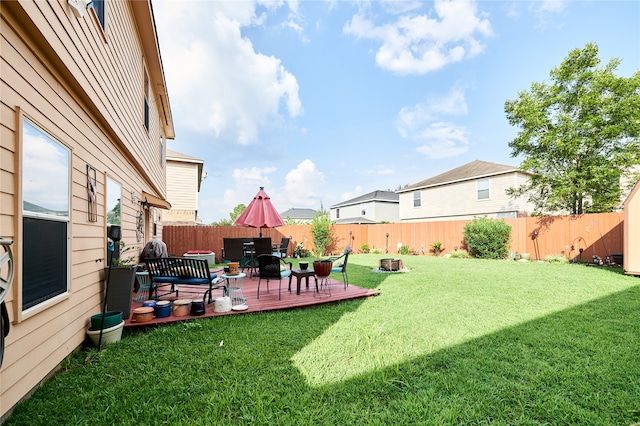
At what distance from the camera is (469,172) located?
18844 millimetres

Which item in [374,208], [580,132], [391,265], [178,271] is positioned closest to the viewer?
[178,271]

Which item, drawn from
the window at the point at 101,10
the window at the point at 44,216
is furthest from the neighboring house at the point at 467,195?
the window at the point at 44,216

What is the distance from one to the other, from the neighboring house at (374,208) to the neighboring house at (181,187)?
47.3 feet

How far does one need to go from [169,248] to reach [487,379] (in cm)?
1324

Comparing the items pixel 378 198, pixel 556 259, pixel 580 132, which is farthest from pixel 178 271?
pixel 378 198

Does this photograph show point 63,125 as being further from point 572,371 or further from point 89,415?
point 572,371

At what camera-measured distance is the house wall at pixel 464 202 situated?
53.6 ft

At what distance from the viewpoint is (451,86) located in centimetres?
1529

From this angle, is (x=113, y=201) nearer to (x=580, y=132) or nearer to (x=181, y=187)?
(x=181, y=187)

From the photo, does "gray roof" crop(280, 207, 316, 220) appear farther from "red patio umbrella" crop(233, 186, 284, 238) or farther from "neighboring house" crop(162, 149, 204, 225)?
"red patio umbrella" crop(233, 186, 284, 238)

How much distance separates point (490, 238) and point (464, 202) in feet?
21.1

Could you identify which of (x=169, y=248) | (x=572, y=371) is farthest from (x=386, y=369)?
(x=169, y=248)

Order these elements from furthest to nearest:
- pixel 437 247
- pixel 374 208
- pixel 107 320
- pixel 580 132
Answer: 1. pixel 374 208
2. pixel 437 247
3. pixel 580 132
4. pixel 107 320

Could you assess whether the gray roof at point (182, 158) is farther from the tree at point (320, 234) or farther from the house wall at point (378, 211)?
the house wall at point (378, 211)
